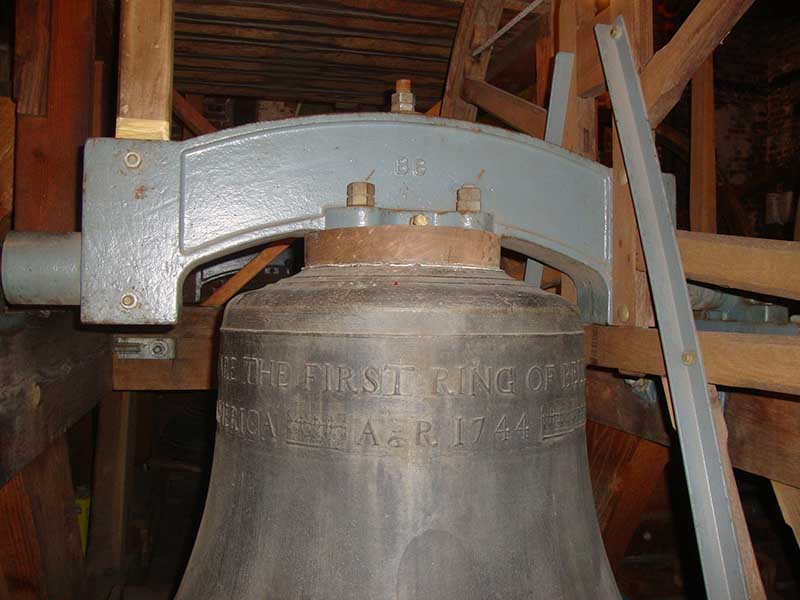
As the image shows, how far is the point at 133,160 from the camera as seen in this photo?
3.34 ft

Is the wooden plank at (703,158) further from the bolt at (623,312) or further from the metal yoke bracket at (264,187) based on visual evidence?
the metal yoke bracket at (264,187)

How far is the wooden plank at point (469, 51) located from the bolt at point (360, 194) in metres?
1.42

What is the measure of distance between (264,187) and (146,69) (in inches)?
11.2

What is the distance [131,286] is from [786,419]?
4.12ft

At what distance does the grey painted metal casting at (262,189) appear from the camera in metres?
1.02

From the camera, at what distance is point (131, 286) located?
3.35 feet

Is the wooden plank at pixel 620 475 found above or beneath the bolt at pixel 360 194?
beneath

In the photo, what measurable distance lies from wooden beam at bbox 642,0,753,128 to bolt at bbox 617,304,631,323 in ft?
1.38

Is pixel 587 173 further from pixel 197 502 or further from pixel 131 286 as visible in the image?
pixel 197 502

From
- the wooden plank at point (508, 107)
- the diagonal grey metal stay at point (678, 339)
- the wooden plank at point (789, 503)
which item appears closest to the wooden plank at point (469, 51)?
the wooden plank at point (508, 107)

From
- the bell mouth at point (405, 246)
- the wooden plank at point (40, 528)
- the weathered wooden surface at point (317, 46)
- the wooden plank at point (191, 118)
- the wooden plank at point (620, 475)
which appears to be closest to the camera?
the bell mouth at point (405, 246)

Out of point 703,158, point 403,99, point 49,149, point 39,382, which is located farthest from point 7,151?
point 703,158

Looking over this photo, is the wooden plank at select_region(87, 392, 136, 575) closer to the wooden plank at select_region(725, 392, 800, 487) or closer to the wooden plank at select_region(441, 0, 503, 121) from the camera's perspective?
the wooden plank at select_region(441, 0, 503, 121)

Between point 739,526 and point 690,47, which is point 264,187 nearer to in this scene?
point 690,47
